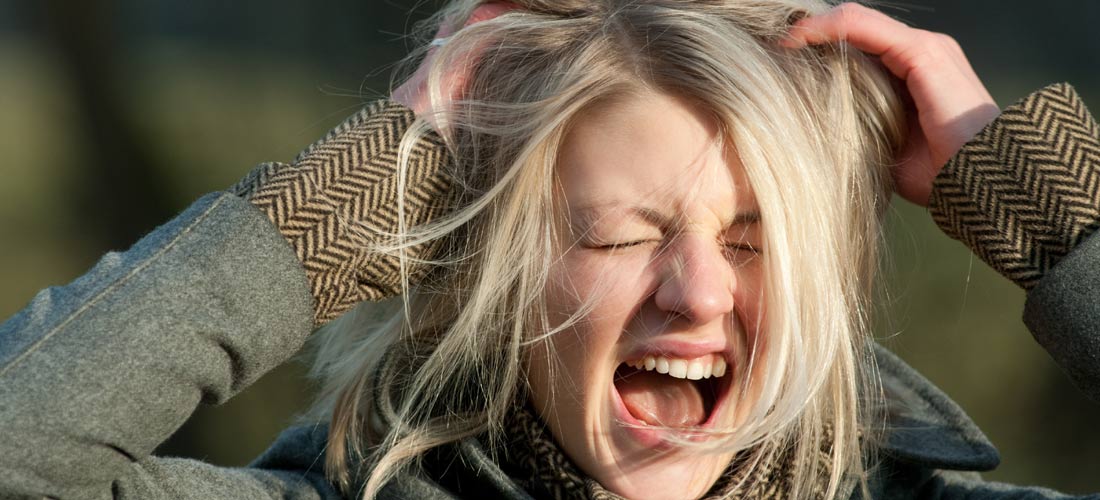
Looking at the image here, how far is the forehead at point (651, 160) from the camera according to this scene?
174cm

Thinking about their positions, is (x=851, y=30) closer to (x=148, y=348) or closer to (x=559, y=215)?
(x=559, y=215)

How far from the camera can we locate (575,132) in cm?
183

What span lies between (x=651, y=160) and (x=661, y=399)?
1.32 ft

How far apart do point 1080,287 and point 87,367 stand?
1319 millimetres

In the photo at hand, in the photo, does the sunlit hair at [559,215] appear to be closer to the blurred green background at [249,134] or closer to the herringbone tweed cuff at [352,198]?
the herringbone tweed cuff at [352,198]

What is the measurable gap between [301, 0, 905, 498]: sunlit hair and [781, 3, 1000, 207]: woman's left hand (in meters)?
0.04

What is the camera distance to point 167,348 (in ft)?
5.38

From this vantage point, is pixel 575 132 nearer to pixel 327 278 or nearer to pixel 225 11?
pixel 327 278

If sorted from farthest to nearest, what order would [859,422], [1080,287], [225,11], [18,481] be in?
[225,11]
[859,422]
[1080,287]
[18,481]

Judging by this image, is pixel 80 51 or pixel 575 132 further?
pixel 80 51

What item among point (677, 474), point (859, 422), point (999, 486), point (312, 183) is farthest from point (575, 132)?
point (999, 486)

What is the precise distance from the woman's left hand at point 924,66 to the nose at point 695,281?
1.25 feet

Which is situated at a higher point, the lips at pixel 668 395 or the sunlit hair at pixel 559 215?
the sunlit hair at pixel 559 215

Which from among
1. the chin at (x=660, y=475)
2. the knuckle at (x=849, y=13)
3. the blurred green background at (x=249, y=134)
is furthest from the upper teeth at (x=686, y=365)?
the blurred green background at (x=249, y=134)
